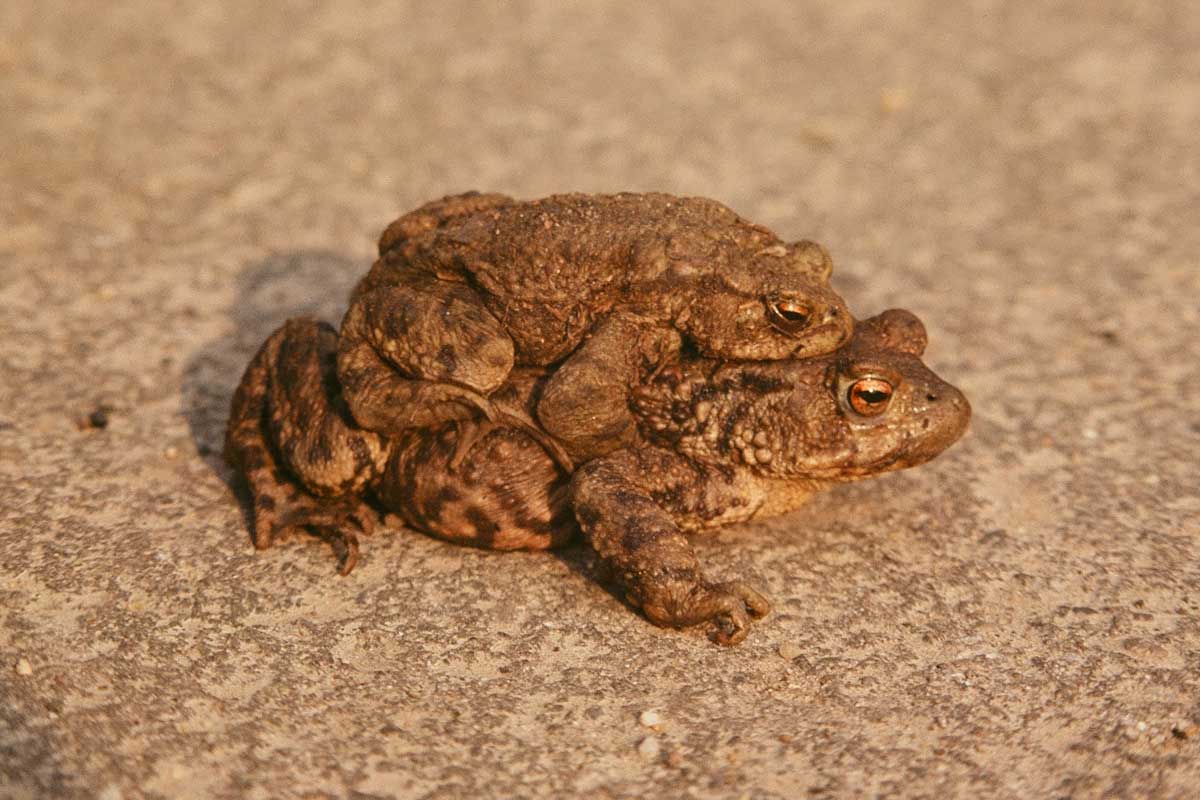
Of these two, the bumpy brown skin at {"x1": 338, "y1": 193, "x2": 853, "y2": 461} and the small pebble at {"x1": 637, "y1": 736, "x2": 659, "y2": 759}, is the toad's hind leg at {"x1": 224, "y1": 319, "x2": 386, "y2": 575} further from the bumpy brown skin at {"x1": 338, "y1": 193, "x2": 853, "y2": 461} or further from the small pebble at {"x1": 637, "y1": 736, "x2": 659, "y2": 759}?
the small pebble at {"x1": 637, "y1": 736, "x2": 659, "y2": 759}

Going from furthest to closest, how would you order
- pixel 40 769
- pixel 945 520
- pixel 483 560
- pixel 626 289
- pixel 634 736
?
pixel 945 520 → pixel 483 560 → pixel 626 289 → pixel 634 736 → pixel 40 769

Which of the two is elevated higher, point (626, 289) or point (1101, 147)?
point (1101, 147)

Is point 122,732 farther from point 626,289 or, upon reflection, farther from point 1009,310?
point 1009,310

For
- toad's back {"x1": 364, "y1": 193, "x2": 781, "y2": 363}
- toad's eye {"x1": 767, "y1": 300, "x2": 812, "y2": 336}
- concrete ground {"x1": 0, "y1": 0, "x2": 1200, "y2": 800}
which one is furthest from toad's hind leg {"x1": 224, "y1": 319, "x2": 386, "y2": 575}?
toad's eye {"x1": 767, "y1": 300, "x2": 812, "y2": 336}

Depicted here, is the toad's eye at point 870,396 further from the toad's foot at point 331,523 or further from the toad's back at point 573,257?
the toad's foot at point 331,523

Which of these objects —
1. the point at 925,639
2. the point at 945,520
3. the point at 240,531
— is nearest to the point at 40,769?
the point at 240,531

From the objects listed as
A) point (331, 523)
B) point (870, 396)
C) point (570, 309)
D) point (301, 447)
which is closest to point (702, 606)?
point (870, 396)

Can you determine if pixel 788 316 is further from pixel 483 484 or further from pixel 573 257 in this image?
pixel 483 484
